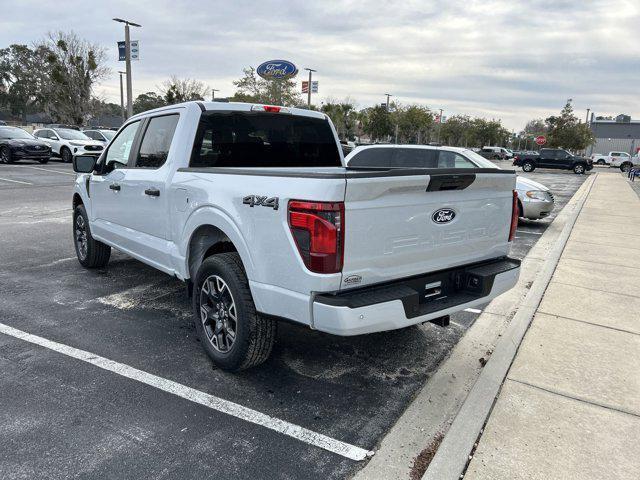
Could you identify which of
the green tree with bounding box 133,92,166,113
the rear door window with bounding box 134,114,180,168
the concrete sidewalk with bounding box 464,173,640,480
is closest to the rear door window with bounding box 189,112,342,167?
the rear door window with bounding box 134,114,180,168

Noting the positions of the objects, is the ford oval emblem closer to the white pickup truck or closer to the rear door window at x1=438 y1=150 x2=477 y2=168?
the white pickup truck

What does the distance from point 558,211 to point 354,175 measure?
13.0 metres

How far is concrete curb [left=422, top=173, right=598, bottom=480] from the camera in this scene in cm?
264

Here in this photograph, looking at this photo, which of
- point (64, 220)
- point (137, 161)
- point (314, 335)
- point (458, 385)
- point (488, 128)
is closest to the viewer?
point (458, 385)

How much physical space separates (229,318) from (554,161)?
39404 millimetres

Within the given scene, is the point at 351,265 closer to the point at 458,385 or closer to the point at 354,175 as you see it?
the point at 354,175

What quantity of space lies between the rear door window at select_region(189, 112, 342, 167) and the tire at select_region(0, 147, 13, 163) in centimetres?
2226

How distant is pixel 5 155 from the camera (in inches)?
884

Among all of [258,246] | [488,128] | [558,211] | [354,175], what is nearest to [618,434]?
[354,175]

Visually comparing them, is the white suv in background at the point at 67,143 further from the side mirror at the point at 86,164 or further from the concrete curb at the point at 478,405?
the concrete curb at the point at 478,405

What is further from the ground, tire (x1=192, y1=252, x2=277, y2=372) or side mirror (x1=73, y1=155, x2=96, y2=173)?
side mirror (x1=73, y1=155, x2=96, y2=173)

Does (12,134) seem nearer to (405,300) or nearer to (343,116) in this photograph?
(405,300)

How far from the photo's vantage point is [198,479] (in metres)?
2.53

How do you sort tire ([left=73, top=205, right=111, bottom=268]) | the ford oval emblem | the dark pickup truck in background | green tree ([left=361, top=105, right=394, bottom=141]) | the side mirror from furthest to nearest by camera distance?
green tree ([left=361, top=105, right=394, bottom=141]) < the dark pickup truck in background < tire ([left=73, top=205, right=111, bottom=268]) < the side mirror < the ford oval emblem
